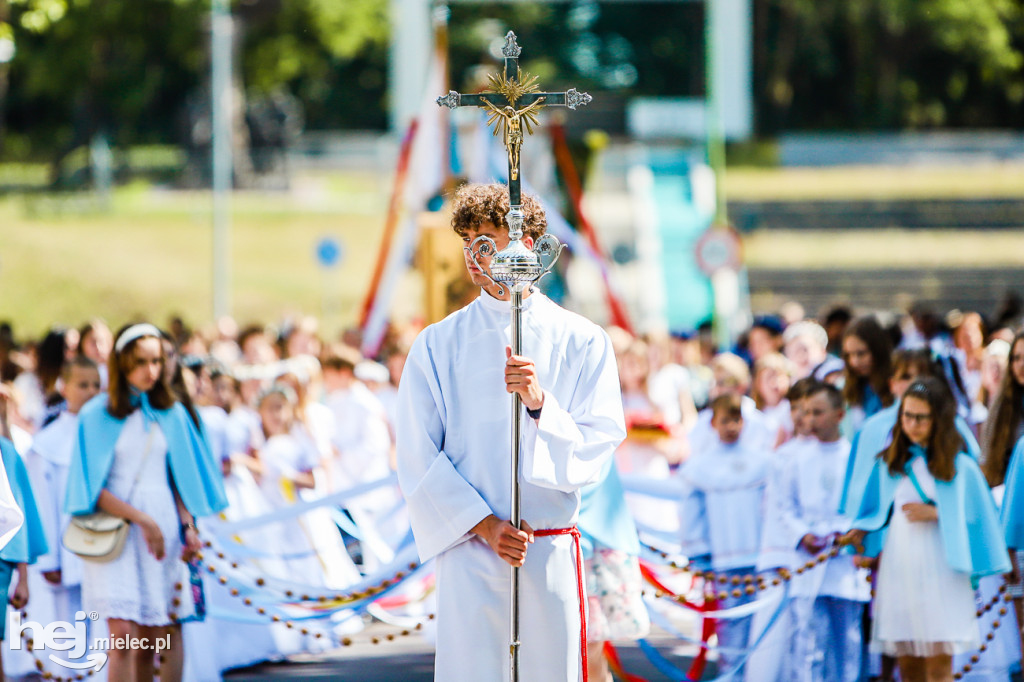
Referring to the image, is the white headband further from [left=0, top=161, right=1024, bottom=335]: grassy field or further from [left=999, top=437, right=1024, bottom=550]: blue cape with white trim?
[left=0, top=161, right=1024, bottom=335]: grassy field

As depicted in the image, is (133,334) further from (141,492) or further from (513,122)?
(513,122)

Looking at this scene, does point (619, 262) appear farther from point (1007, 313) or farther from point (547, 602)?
point (547, 602)

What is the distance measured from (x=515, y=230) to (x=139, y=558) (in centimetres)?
293

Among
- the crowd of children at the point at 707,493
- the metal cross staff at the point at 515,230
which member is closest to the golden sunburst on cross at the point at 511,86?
the metal cross staff at the point at 515,230

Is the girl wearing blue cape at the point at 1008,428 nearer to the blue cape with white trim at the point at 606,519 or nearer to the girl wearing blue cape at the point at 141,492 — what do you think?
the blue cape with white trim at the point at 606,519

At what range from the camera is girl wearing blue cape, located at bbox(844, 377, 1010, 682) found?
629 cm

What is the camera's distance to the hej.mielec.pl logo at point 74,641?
6.50 metres

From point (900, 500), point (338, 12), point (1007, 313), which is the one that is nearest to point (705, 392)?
A: point (1007, 313)

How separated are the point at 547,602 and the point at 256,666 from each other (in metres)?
4.57

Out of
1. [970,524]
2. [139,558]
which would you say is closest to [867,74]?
[970,524]

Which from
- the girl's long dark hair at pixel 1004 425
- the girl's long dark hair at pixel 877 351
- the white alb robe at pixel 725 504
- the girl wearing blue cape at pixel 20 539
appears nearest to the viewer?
the girl wearing blue cape at pixel 20 539

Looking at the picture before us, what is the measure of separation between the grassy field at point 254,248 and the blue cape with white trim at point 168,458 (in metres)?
18.7

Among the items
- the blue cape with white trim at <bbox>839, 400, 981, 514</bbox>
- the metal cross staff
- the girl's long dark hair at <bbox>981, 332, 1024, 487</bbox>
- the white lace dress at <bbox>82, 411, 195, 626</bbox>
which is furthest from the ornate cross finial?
the girl's long dark hair at <bbox>981, 332, 1024, 487</bbox>

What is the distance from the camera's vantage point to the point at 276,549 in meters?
8.50
